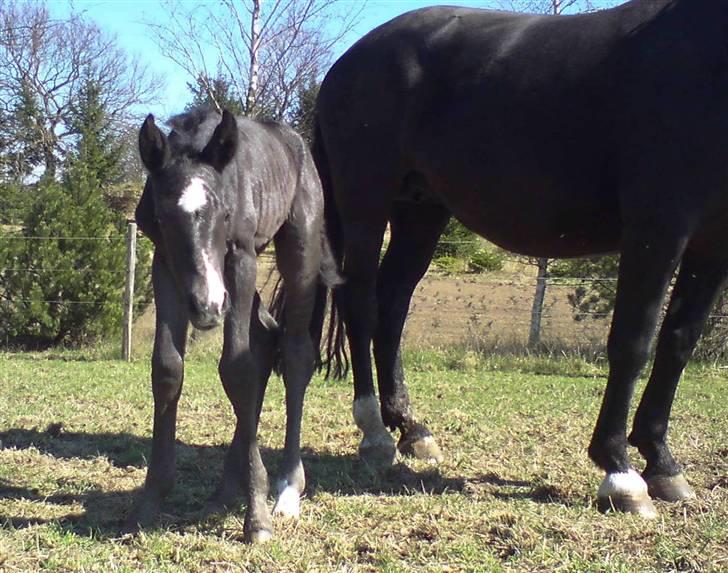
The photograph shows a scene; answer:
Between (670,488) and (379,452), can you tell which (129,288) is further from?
(670,488)

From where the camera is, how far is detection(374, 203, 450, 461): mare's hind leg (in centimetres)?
513

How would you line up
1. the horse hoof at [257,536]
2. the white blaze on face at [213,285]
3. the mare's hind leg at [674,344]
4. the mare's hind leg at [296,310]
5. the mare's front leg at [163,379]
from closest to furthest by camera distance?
the white blaze on face at [213,285] → the horse hoof at [257,536] → the mare's front leg at [163,379] → the mare's hind leg at [296,310] → the mare's hind leg at [674,344]

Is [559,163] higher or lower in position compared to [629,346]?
higher

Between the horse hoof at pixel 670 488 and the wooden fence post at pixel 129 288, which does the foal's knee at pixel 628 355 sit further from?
the wooden fence post at pixel 129 288

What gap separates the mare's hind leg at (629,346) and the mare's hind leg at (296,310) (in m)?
1.41

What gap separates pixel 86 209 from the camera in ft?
44.0

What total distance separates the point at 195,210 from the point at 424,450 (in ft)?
8.18

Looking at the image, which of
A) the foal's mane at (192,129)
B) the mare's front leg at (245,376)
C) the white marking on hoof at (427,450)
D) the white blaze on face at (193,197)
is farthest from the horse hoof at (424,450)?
the white blaze on face at (193,197)

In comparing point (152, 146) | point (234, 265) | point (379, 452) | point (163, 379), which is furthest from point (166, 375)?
point (379, 452)

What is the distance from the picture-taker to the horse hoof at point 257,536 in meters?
3.28

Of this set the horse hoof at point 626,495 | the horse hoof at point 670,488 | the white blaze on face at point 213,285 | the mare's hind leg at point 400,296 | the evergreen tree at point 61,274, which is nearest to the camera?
the white blaze on face at point 213,285

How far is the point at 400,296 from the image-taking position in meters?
5.39

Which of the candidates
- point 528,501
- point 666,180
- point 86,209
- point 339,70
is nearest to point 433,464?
point 528,501

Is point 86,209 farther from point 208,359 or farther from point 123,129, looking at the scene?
point 123,129
